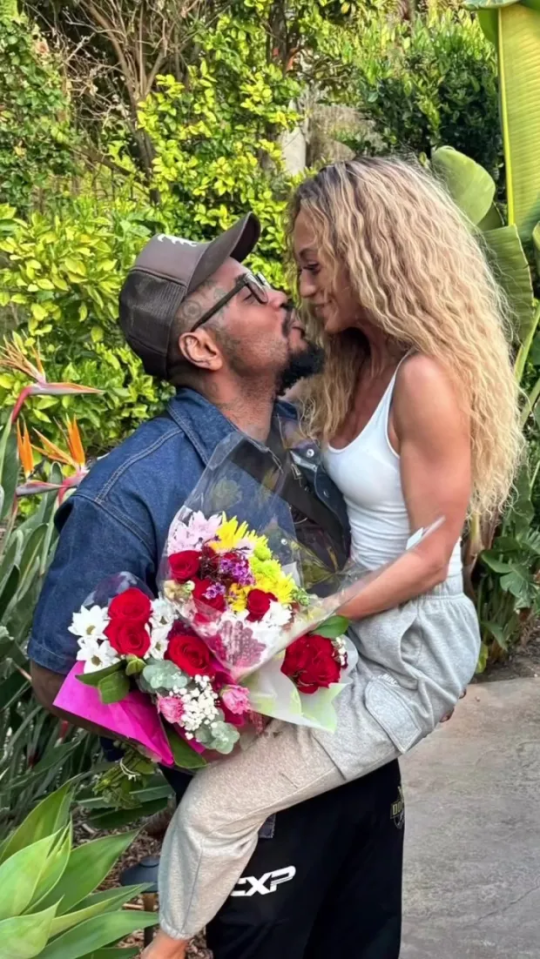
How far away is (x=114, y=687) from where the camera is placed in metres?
1.55

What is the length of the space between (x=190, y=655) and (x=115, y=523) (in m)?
0.31

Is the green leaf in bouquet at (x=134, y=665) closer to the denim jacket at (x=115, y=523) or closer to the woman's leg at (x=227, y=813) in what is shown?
the denim jacket at (x=115, y=523)

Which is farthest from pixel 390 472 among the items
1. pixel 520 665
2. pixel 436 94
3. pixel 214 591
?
pixel 436 94

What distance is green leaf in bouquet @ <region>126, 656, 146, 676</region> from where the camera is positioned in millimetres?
1530

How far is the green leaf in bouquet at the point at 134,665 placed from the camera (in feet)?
5.02

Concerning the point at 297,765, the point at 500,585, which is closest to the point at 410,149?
the point at 500,585

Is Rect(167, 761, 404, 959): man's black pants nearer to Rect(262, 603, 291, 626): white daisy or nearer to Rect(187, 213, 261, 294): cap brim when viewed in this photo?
Rect(262, 603, 291, 626): white daisy


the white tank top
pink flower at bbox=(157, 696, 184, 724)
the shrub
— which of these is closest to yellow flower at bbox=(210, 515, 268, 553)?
pink flower at bbox=(157, 696, 184, 724)

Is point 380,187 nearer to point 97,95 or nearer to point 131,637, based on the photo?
point 131,637

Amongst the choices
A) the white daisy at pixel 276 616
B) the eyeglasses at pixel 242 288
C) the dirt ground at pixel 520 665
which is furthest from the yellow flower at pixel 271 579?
the dirt ground at pixel 520 665

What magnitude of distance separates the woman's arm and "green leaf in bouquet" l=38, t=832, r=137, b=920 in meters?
0.69

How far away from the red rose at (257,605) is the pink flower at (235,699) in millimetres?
135

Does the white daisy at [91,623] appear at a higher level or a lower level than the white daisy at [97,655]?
higher

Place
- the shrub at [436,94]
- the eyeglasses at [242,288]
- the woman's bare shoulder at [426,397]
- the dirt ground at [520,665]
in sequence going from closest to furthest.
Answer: the woman's bare shoulder at [426,397]
the eyeglasses at [242,288]
the dirt ground at [520,665]
the shrub at [436,94]
